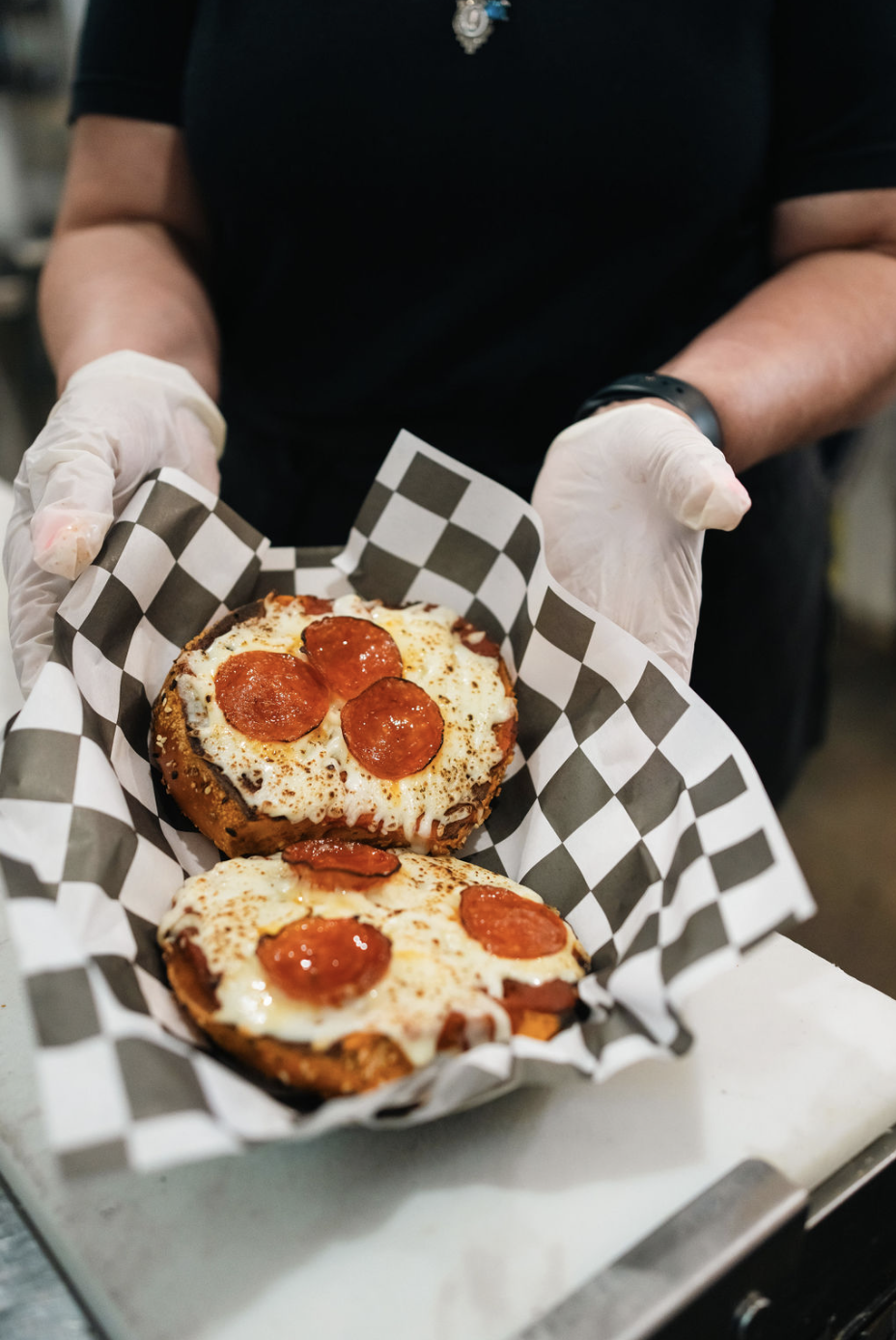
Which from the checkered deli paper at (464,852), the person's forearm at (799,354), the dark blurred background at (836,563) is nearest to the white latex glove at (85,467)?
the checkered deli paper at (464,852)

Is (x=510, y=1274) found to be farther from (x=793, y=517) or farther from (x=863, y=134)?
(x=863, y=134)

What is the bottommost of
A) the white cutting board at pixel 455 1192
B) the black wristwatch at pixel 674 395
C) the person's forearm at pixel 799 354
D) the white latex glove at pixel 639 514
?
the white cutting board at pixel 455 1192

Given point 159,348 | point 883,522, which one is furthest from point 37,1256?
point 883,522

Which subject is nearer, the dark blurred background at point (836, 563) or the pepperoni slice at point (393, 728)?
the pepperoni slice at point (393, 728)

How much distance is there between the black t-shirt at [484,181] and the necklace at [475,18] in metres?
0.02

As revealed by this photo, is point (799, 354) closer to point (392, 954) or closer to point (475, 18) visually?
point (475, 18)

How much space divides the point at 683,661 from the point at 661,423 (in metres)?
0.34

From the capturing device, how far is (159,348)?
1848 mm

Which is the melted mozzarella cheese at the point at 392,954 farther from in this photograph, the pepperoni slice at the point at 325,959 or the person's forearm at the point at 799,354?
the person's forearm at the point at 799,354

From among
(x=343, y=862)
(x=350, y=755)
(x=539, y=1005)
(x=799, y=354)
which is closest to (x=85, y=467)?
(x=350, y=755)

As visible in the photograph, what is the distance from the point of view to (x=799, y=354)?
166 centimetres

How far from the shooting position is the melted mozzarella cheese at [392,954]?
3.20 feet

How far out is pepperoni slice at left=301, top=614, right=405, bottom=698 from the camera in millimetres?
1421

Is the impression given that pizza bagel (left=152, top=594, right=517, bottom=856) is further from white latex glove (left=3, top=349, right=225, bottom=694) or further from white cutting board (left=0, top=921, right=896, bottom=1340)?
white cutting board (left=0, top=921, right=896, bottom=1340)
